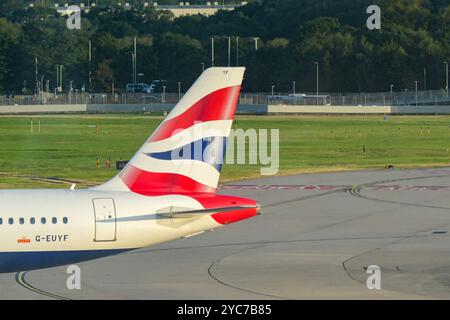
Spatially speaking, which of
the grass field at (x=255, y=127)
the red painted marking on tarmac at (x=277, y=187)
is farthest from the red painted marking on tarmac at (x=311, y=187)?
the grass field at (x=255, y=127)

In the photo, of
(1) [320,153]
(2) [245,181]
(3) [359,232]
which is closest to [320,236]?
(3) [359,232]

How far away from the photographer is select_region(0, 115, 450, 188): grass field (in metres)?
98.8

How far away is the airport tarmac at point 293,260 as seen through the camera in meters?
43.7

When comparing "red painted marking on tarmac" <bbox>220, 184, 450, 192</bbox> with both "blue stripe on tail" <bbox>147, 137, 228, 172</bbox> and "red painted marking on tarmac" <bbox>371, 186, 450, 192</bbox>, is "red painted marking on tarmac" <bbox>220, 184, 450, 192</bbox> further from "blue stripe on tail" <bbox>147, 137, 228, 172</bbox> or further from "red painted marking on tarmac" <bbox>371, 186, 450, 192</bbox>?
"blue stripe on tail" <bbox>147, 137, 228, 172</bbox>

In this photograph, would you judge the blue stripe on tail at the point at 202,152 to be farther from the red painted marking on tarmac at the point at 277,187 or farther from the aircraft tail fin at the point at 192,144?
the red painted marking on tarmac at the point at 277,187

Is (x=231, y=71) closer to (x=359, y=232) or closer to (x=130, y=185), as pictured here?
(x=130, y=185)

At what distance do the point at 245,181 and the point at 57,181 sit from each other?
13.5 metres

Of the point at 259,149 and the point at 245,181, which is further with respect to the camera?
the point at 259,149

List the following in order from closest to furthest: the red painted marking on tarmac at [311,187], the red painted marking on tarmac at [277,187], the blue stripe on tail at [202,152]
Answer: the blue stripe on tail at [202,152] < the red painted marking on tarmac at [311,187] < the red painted marking on tarmac at [277,187]

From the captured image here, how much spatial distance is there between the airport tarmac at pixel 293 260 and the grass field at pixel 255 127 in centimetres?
2399

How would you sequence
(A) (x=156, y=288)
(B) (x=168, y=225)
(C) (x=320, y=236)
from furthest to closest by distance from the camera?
(C) (x=320, y=236)
(A) (x=156, y=288)
(B) (x=168, y=225)

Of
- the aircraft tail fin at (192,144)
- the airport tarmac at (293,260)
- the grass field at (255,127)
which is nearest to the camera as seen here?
the aircraft tail fin at (192,144)

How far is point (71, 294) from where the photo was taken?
43031mm
